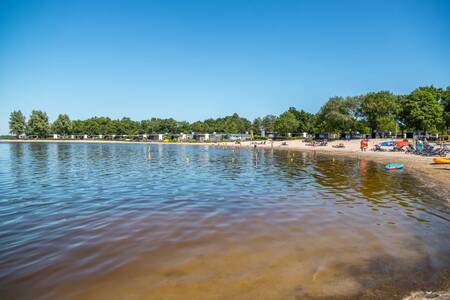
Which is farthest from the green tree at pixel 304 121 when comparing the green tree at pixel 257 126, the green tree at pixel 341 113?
the green tree at pixel 341 113

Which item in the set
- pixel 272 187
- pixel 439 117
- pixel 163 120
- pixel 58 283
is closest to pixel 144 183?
pixel 272 187

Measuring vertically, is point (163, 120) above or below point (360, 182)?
above

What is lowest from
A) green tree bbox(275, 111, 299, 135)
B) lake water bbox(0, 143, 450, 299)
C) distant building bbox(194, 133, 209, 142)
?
lake water bbox(0, 143, 450, 299)

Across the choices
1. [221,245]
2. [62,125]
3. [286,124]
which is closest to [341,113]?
[286,124]

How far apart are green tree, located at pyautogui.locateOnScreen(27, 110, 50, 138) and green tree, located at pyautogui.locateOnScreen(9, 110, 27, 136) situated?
4133mm

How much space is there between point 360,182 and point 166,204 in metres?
15.6

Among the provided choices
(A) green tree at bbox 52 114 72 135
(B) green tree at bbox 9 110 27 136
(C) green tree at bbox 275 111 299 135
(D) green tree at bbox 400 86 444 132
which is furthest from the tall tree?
(B) green tree at bbox 9 110 27 136

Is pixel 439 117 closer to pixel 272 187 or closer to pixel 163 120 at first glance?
pixel 272 187

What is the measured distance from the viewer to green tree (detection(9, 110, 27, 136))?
16788 centimetres

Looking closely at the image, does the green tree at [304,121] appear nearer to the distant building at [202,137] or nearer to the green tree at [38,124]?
the distant building at [202,137]

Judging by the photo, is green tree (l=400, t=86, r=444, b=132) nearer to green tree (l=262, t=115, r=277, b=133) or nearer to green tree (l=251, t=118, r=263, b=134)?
green tree (l=262, t=115, r=277, b=133)

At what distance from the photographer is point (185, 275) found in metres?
7.09

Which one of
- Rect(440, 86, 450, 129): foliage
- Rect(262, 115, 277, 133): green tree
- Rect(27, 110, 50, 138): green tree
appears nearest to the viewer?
Rect(440, 86, 450, 129): foliage

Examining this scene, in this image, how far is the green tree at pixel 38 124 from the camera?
16450cm
